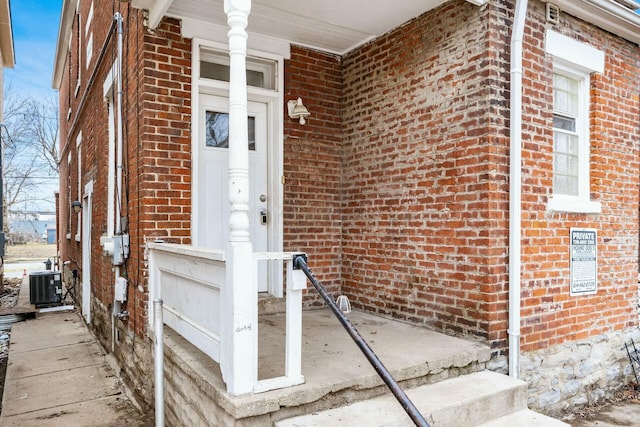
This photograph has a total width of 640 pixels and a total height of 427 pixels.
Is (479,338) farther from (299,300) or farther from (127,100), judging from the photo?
(127,100)

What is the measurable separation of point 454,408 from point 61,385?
4351 millimetres

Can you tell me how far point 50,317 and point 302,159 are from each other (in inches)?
282

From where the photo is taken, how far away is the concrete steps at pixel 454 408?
2.60 meters

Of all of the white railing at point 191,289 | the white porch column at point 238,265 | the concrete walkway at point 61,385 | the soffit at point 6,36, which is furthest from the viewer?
the soffit at point 6,36

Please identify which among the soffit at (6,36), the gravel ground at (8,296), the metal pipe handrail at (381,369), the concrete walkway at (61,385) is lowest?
the gravel ground at (8,296)

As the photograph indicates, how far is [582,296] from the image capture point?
4.37 m

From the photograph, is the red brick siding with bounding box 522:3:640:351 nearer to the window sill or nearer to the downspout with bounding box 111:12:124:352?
the window sill

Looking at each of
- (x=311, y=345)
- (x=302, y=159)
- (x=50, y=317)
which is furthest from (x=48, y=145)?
(x=311, y=345)

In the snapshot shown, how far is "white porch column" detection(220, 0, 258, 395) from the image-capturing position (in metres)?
2.47

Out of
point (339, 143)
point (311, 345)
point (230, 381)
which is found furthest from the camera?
point (339, 143)

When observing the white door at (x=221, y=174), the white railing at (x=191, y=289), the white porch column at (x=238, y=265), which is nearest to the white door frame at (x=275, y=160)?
the white door at (x=221, y=174)

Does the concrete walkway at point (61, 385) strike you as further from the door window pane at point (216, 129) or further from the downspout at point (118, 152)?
the door window pane at point (216, 129)

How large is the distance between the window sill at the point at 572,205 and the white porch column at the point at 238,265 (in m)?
2.88

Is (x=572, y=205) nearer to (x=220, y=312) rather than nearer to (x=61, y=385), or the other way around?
(x=220, y=312)
